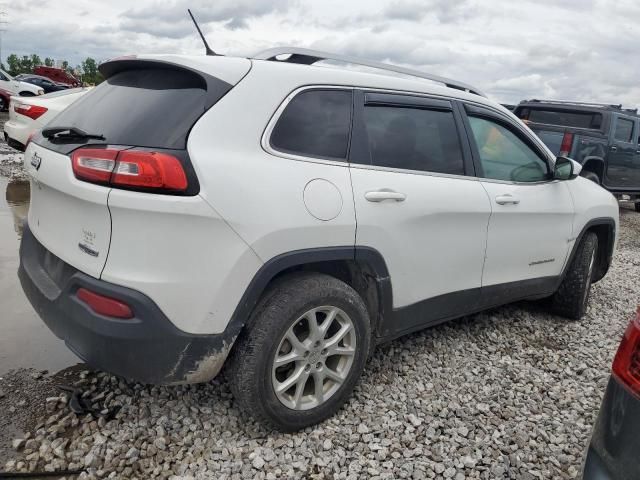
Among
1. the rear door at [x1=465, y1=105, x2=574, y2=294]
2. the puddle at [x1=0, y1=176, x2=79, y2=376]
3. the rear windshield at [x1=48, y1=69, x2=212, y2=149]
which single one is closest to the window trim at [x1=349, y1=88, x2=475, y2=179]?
the rear door at [x1=465, y1=105, x2=574, y2=294]

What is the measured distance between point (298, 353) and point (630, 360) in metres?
1.41

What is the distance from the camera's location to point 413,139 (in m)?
3.10

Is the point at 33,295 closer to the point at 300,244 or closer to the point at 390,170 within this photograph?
the point at 300,244

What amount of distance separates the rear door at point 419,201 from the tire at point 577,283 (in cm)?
141

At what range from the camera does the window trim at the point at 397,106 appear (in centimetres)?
279

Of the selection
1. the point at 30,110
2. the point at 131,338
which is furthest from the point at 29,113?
the point at 131,338

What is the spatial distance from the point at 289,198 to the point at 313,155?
0.32 metres

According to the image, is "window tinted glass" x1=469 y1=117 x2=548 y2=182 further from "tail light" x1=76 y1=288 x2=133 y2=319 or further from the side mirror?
"tail light" x1=76 y1=288 x2=133 y2=319

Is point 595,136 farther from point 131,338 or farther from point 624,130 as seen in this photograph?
point 131,338

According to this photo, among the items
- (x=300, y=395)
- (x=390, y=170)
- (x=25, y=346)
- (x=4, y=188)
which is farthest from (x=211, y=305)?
A: (x=4, y=188)

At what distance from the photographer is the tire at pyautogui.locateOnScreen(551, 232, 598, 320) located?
4473mm

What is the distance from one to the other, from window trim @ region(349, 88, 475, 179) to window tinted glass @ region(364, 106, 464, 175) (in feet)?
0.07

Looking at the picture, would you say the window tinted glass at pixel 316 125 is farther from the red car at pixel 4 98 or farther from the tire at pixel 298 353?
the red car at pixel 4 98

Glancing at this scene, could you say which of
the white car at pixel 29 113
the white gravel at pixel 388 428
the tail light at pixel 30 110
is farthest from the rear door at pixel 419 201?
the tail light at pixel 30 110
